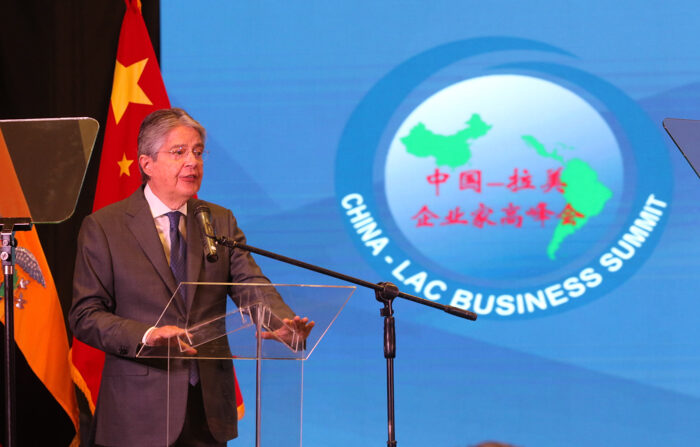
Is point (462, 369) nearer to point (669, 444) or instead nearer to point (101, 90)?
point (669, 444)

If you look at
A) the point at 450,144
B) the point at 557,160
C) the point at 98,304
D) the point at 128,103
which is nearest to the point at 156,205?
the point at 98,304

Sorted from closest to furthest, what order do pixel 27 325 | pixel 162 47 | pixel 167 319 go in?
pixel 167 319
pixel 27 325
pixel 162 47

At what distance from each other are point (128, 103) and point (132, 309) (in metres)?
1.46

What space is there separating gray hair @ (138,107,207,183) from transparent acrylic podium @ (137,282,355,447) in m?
0.69

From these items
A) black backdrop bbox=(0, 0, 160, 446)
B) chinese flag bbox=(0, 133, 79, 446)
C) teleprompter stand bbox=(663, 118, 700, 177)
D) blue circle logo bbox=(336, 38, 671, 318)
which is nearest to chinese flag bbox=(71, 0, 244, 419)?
black backdrop bbox=(0, 0, 160, 446)

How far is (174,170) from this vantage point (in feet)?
7.88

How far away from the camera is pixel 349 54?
11.5ft

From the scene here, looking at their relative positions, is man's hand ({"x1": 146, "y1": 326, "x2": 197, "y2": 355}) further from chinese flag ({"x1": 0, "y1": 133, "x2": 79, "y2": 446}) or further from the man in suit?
chinese flag ({"x1": 0, "y1": 133, "x2": 79, "y2": 446})

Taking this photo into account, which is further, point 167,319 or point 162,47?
point 162,47

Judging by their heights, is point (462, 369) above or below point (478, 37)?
below

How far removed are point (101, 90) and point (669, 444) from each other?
2927 millimetres

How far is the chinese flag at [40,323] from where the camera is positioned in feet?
10.9

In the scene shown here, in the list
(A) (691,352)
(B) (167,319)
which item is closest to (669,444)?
(A) (691,352)

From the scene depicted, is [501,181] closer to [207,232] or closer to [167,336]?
[207,232]
